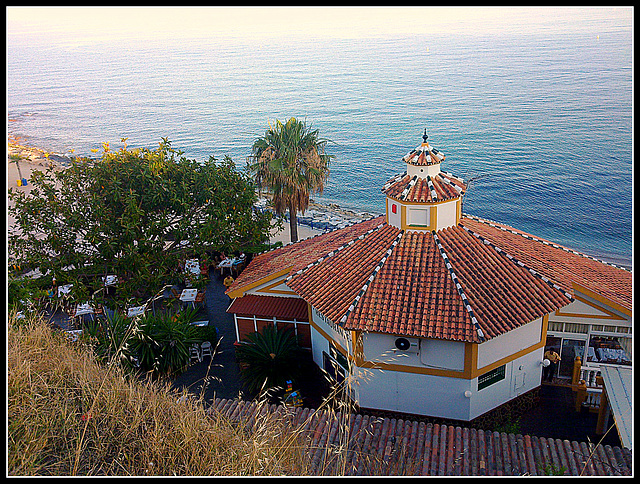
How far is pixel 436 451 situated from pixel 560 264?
1053 cm

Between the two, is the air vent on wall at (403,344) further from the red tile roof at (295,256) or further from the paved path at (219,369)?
the paved path at (219,369)

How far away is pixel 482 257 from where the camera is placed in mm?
19156

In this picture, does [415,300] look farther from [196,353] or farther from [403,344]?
[196,353]

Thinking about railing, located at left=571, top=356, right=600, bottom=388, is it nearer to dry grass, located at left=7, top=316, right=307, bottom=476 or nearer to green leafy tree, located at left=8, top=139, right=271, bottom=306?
dry grass, located at left=7, top=316, right=307, bottom=476

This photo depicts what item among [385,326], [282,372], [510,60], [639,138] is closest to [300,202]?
[282,372]

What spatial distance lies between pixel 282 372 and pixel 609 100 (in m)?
105

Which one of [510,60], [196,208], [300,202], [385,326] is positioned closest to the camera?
[385,326]

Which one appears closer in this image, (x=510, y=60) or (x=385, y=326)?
(x=385, y=326)

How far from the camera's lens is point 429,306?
1733cm

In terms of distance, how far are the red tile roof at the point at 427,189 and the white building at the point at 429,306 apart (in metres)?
0.04

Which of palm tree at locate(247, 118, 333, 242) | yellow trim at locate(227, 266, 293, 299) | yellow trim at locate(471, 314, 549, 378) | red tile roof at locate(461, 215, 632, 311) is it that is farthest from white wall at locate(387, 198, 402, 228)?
palm tree at locate(247, 118, 333, 242)

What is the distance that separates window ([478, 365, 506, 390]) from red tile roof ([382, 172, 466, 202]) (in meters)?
5.98

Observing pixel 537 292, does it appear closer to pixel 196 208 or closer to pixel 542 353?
pixel 542 353

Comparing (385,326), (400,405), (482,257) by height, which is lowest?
(400,405)
